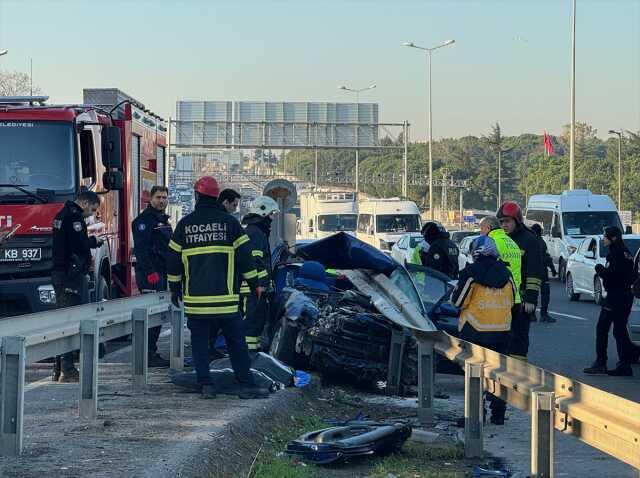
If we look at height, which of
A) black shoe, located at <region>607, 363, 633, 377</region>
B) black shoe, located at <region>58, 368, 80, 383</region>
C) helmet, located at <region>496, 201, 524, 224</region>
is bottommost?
black shoe, located at <region>607, 363, 633, 377</region>

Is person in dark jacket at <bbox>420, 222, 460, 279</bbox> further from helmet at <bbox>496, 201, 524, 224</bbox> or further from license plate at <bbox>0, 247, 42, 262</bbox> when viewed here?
license plate at <bbox>0, 247, 42, 262</bbox>

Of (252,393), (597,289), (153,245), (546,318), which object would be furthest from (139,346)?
(597,289)

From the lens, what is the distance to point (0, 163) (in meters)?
14.1

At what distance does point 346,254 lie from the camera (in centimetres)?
1352

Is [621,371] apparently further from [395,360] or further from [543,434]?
[543,434]

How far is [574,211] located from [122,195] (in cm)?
2390

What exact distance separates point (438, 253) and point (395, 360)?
5.41m

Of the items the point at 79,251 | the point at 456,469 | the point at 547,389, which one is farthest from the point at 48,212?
the point at 547,389

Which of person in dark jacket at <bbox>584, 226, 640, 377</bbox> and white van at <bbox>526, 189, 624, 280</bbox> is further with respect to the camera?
white van at <bbox>526, 189, 624, 280</bbox>

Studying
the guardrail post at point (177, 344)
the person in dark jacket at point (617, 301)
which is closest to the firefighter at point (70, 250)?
the guardrail post at point (177, 344)

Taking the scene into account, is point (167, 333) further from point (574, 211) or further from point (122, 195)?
point (574, 211)

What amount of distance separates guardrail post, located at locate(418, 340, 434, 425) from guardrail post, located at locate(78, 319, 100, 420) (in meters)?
2.73

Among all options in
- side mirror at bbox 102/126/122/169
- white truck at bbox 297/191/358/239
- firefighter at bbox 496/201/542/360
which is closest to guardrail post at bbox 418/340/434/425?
firefighter at bbox 496/201/542/360

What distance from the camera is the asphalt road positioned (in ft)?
46.0
